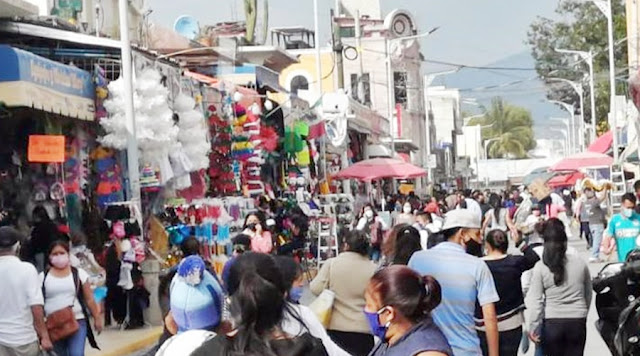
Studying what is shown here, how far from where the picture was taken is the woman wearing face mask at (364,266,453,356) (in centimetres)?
540

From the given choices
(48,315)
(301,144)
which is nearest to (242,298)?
(48,315)

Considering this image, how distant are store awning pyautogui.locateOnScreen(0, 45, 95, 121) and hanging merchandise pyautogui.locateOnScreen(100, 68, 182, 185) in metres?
0.37

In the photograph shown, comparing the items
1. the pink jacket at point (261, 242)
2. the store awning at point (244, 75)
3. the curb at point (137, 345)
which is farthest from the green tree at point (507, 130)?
the curb at point (137, 345)

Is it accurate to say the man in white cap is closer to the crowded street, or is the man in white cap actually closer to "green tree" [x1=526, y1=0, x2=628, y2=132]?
the crowded street

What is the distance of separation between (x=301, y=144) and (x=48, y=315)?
1875 centimetres

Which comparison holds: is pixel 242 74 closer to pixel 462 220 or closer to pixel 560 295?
pixel 560 295

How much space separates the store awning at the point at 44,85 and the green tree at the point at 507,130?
131 meters

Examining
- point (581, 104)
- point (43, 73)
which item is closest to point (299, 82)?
point (581, 104)

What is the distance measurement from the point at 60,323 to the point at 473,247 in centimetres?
382

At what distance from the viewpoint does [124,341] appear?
16.9 m

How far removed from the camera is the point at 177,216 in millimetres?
20547

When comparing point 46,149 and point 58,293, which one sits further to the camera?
point 46,149

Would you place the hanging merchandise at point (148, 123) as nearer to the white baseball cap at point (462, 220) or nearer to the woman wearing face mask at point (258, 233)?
the woman wearing face mask at point (258, 233)

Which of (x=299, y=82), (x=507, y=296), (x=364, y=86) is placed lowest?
(x=507, y=296)
